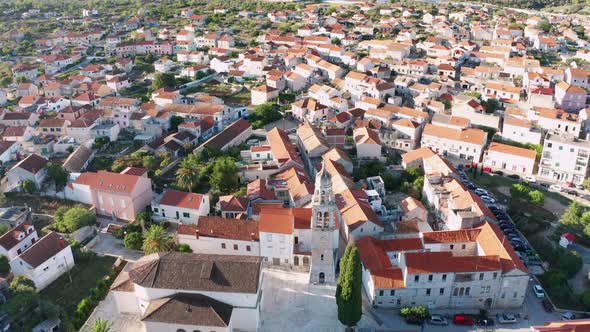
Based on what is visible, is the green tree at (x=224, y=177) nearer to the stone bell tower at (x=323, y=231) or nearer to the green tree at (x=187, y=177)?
the green tree at (x=187, y=177)

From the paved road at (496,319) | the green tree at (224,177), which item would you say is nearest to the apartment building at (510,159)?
the paved road at (496,319)

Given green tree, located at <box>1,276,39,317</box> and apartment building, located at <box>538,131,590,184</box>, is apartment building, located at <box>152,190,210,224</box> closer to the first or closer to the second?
green tree, located at <box>1,276,39,317</box>

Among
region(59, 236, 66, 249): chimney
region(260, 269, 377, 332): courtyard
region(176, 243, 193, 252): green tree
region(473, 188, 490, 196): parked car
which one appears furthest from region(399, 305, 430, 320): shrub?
region(59, 236, 66, 249): chimney

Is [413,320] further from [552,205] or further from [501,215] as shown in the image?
[552,205]

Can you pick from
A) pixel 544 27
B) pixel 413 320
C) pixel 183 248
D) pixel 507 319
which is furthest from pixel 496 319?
pixel 544 27

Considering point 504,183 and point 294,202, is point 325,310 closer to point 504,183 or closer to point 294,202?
point 294,202
